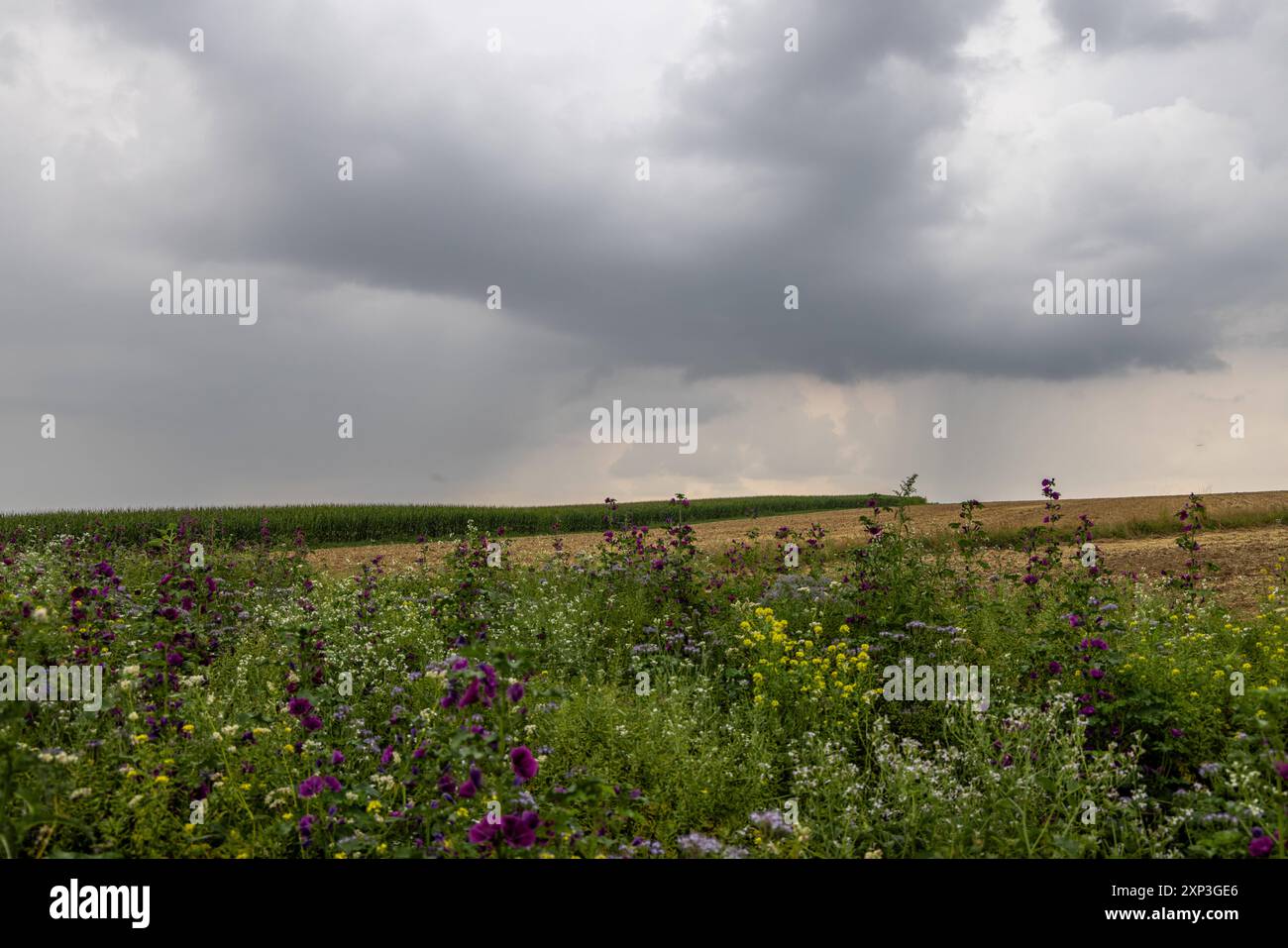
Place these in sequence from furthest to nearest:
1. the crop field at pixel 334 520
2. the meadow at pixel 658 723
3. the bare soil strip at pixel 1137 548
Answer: the crop field at pixel 334 520, the bare soil strip at pixel 1137 548, the meadow at pixel 658 723

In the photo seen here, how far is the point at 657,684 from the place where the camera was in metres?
7.11

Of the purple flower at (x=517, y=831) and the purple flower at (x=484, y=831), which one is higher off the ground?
the purple flower at (x=517, y=831)

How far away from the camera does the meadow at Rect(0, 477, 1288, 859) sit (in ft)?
14.2

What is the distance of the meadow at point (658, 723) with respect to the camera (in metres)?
4.34

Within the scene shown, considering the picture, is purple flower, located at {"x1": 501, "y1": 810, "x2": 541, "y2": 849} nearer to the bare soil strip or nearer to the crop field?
the bare soil strip

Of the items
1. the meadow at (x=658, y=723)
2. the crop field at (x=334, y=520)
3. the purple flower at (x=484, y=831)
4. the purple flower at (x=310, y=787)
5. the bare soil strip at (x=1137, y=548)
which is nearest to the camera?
the purple flower at (x=484, y=831)

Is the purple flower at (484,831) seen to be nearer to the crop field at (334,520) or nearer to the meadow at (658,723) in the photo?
the meadow at (658,723)

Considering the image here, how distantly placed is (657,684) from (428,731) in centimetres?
277

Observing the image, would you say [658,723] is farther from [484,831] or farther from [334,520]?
[334,520]

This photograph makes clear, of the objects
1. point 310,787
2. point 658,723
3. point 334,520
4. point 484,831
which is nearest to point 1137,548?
point 658,723

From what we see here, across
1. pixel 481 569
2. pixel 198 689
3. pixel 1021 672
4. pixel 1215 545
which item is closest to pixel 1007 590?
pixel 1021 672

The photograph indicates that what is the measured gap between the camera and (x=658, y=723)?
6.07 meters

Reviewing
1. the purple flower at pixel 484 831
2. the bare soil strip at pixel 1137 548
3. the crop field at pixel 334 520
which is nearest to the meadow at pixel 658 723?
the purple flower at pixel 484 831

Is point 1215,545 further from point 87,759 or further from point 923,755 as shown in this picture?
point 87,759
